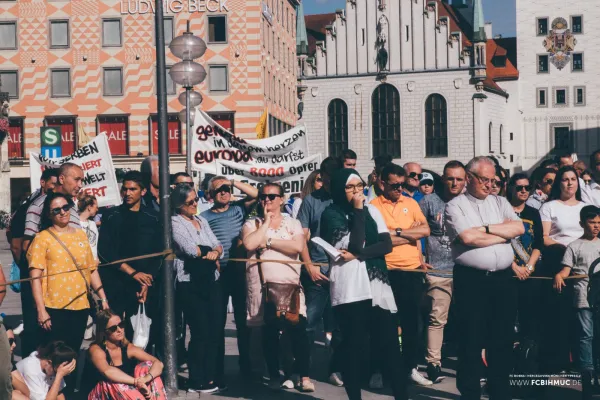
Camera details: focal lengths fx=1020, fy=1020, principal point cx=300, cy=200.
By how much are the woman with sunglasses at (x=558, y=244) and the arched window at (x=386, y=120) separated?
60533mm

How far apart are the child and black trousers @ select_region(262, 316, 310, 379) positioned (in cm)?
213

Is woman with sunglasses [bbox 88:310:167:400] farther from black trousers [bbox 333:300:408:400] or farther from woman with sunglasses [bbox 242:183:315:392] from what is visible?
black trousers [bbox 333:300:408:400]

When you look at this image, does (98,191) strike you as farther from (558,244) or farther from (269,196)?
(558,244)

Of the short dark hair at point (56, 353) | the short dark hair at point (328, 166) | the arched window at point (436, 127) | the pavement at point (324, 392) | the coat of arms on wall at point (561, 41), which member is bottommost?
the pavement at point (324, 392)

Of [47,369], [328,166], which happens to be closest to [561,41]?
[328,166]

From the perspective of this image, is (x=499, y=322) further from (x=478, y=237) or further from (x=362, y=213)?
(x=362, y=213)

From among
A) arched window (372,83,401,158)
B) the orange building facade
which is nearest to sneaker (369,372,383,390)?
the orange building facade

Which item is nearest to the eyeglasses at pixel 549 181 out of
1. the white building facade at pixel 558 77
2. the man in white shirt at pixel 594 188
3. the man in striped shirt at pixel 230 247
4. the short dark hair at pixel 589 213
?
the man in white shirt at pixel 594 188

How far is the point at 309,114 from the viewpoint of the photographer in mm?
70812

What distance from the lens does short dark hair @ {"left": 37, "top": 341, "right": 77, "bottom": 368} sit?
7.05 meters

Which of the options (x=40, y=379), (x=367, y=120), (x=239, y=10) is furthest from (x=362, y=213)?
(x=367, y=120)

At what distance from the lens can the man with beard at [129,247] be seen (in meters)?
8.09

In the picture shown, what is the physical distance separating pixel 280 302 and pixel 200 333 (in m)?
0.70

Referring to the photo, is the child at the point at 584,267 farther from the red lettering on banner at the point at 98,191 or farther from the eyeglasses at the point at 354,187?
the red lettering on banner at the point at 98,191
